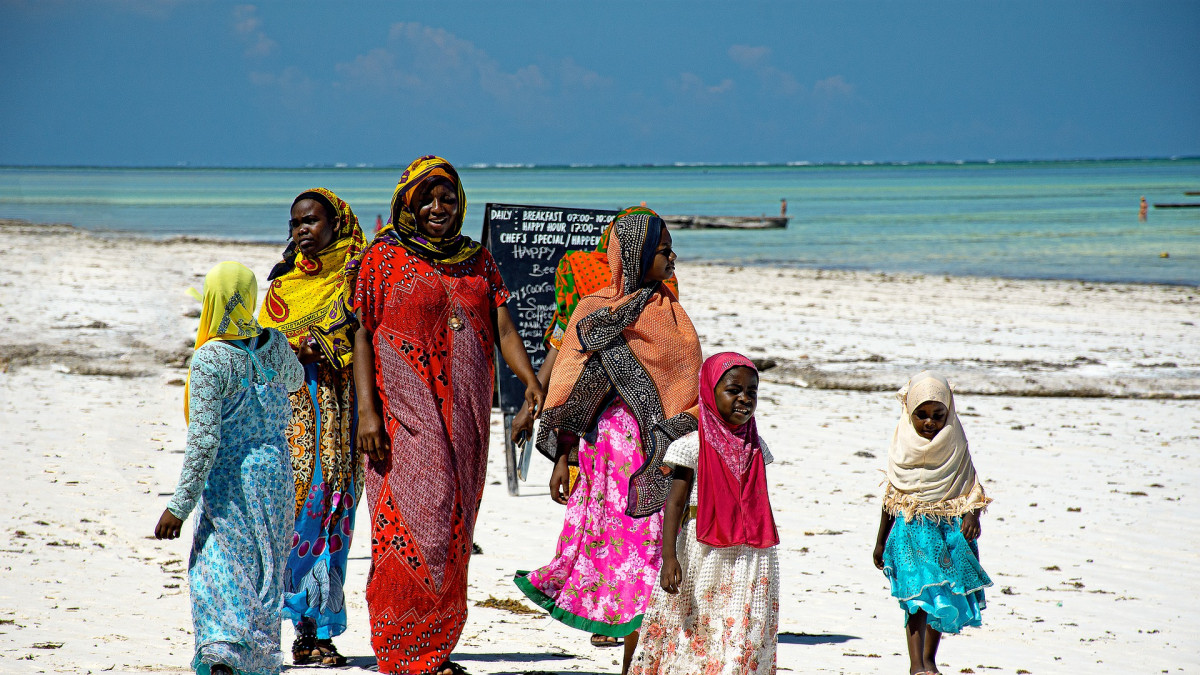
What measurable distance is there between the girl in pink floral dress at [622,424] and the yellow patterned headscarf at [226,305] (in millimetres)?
1306

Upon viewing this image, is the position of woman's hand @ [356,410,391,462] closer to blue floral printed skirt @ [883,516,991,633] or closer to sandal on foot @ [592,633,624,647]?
sandal on foot @ [592,633,624,647]

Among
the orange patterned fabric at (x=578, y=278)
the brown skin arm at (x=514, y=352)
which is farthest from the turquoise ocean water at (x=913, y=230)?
the brown skin arm at (x=514, y=352)

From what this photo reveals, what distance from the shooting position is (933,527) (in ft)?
13.5

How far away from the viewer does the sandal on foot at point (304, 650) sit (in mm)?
4430

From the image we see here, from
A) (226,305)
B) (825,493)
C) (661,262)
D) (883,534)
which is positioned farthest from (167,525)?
(825,493)

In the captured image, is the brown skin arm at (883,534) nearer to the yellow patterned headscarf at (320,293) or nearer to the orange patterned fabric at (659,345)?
the orange patterned fabric at (659,345)

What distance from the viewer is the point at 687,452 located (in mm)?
3684

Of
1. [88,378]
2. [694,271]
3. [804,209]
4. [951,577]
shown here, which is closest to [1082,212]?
[804,209]

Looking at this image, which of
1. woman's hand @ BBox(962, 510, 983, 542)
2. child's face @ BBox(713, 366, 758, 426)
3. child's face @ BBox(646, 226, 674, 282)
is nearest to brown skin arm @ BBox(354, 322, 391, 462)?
child's face @ BBox(646, 226, 674, 282)

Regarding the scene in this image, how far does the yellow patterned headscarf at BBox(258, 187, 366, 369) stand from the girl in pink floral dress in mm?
1004

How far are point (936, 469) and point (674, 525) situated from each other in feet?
3.68

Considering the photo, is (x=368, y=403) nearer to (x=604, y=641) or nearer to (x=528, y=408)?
(x=528, y=408)

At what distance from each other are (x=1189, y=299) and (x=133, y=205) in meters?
50.7

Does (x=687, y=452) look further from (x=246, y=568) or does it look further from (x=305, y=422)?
(x=305, y=422)
